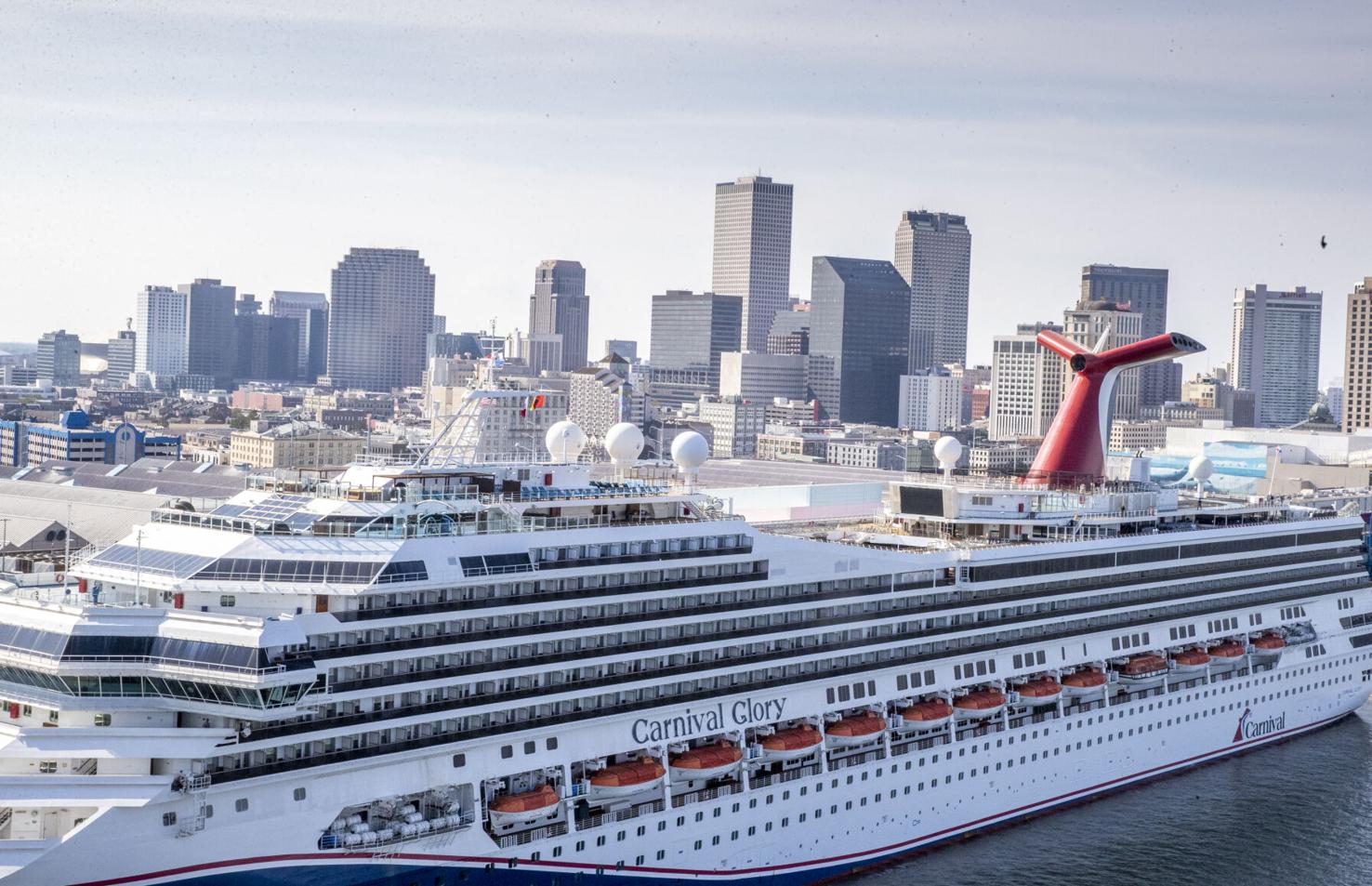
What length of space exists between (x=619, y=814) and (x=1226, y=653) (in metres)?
25.5

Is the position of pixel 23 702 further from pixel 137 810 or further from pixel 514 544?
pixel 514 544

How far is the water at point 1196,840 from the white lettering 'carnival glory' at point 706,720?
206 inches

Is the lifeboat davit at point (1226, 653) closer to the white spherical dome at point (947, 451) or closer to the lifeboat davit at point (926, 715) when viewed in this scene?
the white spherical dome at point (947, 451)

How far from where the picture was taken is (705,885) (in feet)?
113

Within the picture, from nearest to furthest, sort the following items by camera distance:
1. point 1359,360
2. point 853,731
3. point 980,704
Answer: point 853,731
point 980,704
point 1359,360

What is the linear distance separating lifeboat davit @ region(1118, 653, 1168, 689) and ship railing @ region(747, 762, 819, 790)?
45.0 ft

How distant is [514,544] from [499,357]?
10.6 metres

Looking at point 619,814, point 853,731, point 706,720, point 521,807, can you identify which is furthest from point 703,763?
point 853,731

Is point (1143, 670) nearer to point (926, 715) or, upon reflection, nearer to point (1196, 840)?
point (1196, 840)

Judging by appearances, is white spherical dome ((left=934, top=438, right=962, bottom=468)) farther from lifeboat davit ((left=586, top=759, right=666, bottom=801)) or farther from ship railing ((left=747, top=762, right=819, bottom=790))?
lifeboat davit ((left=586, top=759, right=666, bottom=801))

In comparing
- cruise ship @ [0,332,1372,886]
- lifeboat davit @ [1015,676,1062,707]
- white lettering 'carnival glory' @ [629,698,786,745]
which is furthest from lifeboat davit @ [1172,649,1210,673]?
white lettering 'carnival glory' @ [629,698,786,745]

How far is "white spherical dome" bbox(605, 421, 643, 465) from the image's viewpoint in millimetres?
40844

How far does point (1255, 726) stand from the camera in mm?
52500

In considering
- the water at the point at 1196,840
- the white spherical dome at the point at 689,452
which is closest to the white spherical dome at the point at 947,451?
the water at the point at 1196,840
